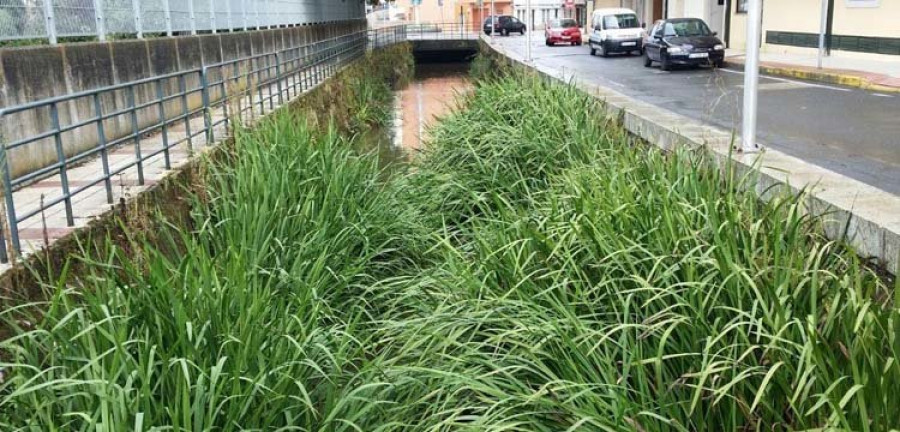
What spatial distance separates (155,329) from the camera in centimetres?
363

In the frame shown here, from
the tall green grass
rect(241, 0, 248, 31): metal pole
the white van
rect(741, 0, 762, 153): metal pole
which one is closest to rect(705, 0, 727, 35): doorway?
the white van

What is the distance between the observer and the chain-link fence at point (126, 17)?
8.69m

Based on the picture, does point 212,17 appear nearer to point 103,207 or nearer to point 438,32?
point 103,207

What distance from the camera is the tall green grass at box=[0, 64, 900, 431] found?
302cm

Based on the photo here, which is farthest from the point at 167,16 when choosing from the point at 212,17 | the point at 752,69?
the point at 752,69

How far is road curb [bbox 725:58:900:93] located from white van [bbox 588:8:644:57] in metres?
10.3

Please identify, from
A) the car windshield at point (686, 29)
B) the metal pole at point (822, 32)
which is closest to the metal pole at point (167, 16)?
the metal pole at point (822, 32)

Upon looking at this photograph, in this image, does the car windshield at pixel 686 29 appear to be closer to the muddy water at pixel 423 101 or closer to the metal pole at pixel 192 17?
the muddy water at pixel 423 101

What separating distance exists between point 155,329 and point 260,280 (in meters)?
1.15

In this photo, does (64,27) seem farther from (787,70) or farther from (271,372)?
(787,70)

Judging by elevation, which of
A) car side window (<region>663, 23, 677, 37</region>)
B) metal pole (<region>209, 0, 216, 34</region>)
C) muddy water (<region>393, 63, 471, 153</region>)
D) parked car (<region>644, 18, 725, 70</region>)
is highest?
metal pole (<region>209, 0, 216, 34</region>)

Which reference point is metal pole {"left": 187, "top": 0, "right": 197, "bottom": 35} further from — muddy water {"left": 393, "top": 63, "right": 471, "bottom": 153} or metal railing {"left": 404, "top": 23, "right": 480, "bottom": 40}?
metal railing {"left": 404, "top": 23, "right": 480, "bottom": 40}

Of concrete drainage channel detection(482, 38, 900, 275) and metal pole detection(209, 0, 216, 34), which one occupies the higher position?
metal pole detection(209, 0, 216, 34)

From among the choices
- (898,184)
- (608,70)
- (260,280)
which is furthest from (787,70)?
(260,280)
